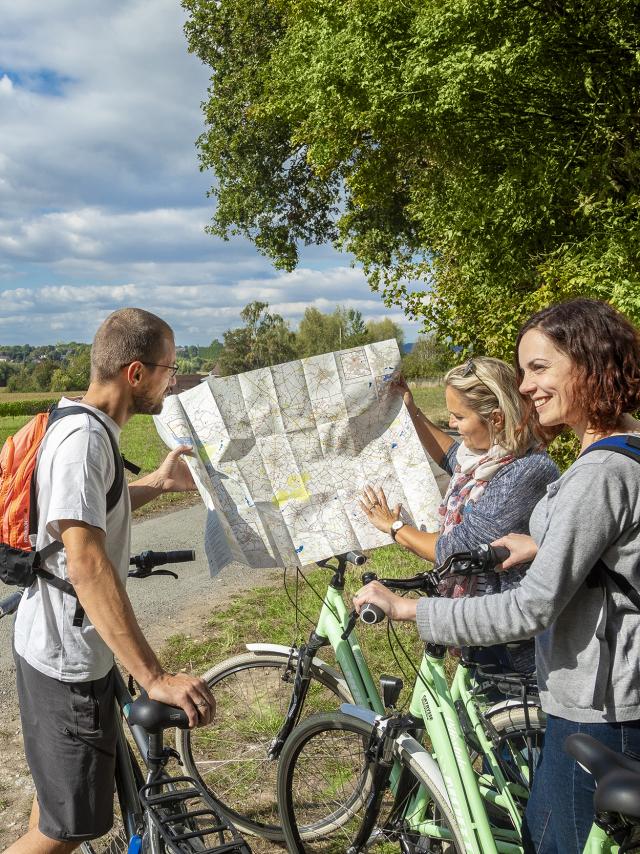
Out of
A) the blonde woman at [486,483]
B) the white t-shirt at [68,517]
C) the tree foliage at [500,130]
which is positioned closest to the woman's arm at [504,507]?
the blonde woman at [486,483]

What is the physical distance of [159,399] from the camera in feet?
8.38

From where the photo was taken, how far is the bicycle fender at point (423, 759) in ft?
8.25

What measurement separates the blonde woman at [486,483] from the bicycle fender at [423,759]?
599 millimetres

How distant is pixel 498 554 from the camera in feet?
8.23

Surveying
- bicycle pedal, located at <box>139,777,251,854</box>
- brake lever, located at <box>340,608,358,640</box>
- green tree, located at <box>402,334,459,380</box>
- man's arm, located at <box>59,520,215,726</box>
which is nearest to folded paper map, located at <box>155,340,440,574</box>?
brake lever, located at <box>340,608,358,640</box>

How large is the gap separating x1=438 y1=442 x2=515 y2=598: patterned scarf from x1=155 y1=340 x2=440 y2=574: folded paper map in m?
0.07

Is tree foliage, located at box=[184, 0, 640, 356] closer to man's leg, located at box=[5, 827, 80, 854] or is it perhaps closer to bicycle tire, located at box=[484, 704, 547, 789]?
bicycle tire, located at box=[484, 704, 547, 789]

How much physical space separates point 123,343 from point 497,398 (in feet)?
4.87

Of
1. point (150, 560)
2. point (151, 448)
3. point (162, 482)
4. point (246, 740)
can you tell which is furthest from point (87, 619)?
point (151, 448)

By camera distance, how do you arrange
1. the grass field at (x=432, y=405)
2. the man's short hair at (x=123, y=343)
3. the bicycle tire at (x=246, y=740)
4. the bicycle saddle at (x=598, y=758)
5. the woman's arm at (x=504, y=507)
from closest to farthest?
1. the bicycle saddle at (x=598, y=758)
2. the man's short hair at (x=123, y=343)
3. the woman's arm at (x=504, y=507)
4. the bicycle tire at (x=246, y=740)
5. the grass field at (x=432, y=405)

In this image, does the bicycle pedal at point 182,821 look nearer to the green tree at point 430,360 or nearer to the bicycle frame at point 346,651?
the bicycle frame at point 346,651

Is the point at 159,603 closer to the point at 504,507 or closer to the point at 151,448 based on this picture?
the point at 504,507

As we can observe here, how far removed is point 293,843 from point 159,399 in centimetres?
202

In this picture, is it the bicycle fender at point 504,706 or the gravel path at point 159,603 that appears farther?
the gravel path at point 159,603
